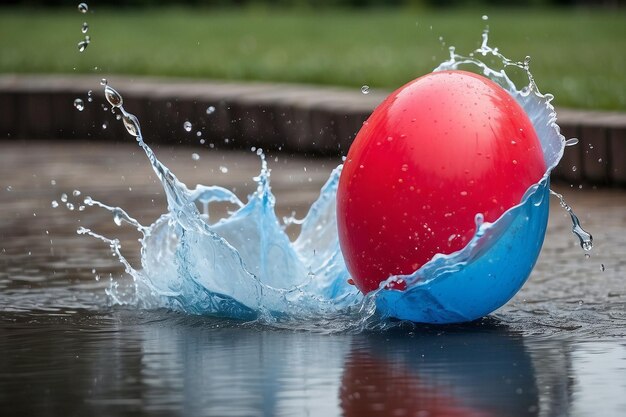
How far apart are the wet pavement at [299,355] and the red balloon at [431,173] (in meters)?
0.32

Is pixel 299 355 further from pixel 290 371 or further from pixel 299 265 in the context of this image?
pixel 299 265

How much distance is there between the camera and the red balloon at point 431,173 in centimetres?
→ 523

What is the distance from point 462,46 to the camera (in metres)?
17.1

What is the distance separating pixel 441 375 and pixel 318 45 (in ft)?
48.2

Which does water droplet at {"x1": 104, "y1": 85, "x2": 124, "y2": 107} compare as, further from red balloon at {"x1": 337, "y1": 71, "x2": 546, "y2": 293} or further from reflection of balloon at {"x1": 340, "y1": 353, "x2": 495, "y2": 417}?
reflection of balloon at {"x1": 340, "y1": 353, "x2": 495, "y2": 417}

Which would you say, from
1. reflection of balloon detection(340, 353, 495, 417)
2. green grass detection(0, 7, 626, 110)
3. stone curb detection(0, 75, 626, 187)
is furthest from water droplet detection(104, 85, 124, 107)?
green grass detection(0, 7, 626, 110)

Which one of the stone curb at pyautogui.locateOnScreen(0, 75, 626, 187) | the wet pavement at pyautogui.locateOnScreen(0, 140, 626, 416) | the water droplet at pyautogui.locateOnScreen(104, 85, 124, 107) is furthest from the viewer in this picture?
the stone curb at pyautogui.locateOnScreen(0, 75, 626, 187)

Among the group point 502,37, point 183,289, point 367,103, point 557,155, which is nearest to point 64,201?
point 367,103

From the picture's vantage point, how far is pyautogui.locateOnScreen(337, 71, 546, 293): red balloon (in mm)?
5234

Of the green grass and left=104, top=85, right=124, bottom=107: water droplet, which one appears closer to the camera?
left=104, top=85, right=124, bottom=107: water droplet

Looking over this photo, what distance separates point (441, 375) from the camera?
184 inches

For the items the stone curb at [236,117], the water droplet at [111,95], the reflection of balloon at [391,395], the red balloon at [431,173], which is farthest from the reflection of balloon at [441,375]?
the stone curb at [236,117]

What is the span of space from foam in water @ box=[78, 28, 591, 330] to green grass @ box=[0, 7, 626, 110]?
4.95m

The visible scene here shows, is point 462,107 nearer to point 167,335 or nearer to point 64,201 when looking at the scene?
point 167,335
